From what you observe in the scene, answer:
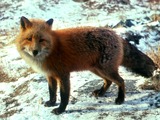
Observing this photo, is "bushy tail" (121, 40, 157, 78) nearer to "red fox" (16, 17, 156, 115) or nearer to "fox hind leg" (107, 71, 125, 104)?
"red fox" (16, 17, 156, 115)

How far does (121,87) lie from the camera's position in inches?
244

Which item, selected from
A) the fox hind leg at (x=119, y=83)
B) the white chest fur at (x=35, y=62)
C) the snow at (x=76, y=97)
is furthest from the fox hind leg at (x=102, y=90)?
the white chest fur at (x=35, y=62)

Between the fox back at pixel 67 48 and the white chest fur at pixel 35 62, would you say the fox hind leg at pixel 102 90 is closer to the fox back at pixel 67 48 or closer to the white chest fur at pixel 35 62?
the fox back at pixel 67 48

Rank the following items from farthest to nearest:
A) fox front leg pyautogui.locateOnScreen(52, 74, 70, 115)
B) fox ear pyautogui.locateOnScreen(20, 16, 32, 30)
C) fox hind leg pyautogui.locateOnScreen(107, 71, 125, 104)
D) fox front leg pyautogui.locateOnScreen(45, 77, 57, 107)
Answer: fox front leg pyautogui.locateOnScreen(45, 77, 57, 107) → fox hind leg pyautogui.locateOnScreen(107, 71, 125, 104) → fox front leg pyautogui.locateOnScreen(52, 74, 70, 115) → fox ear pyautogui.locateOnScreen(20, 16, 32, 30)

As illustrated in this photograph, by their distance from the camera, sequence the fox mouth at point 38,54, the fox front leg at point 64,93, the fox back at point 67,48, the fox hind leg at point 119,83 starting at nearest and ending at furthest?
1. the fox mouth at point 38,54
2. the fox back at point 67,48
3. the fox front leg at point 64,93
4. the fox hind leg at point 119,83

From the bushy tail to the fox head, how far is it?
1.91 metres

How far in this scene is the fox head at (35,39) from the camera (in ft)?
17.4

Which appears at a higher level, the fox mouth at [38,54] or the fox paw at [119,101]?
the fox mouth at [38,54]

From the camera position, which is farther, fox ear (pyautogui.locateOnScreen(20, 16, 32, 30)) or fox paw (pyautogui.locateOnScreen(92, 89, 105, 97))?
fox paw (pyautogui.locateOnScreen(92, 89, 105, 97))

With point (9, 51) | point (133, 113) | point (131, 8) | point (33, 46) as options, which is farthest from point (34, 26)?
point (131, 8)

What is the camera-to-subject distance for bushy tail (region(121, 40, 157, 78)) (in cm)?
659

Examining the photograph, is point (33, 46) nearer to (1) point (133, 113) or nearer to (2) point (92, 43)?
(2) point (92, 43)

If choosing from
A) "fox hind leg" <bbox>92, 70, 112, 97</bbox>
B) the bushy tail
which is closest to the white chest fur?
"fox hind leg" <bbox>92, 70, 112, 97</bbox>

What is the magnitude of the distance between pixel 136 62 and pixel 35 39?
2.43m
